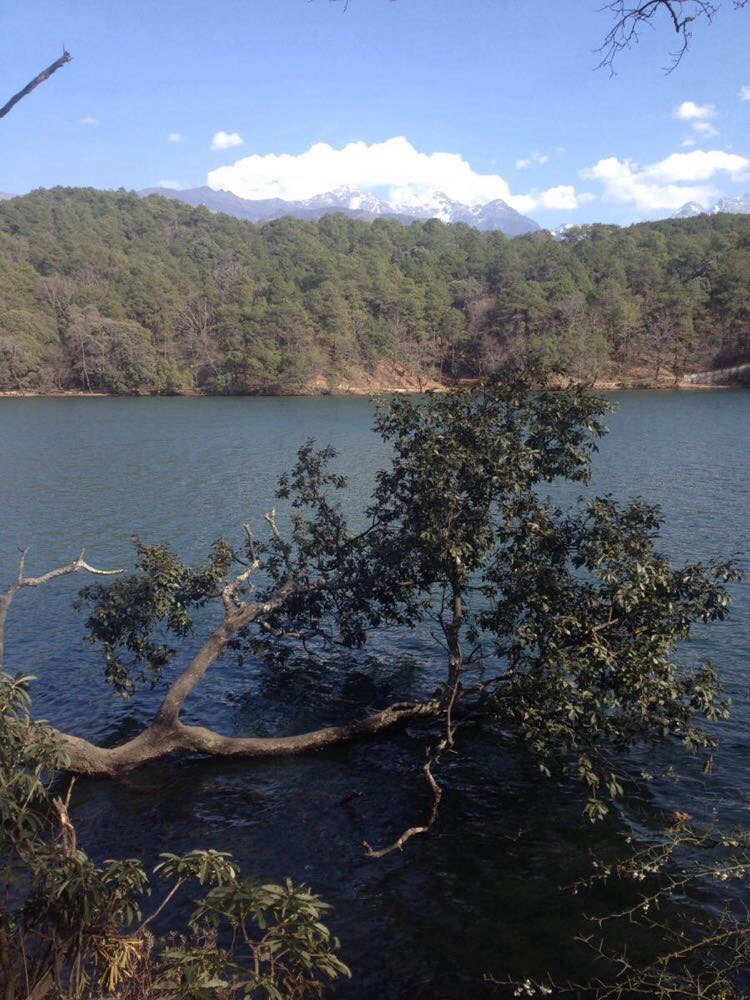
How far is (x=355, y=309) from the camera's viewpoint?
99.8 meters

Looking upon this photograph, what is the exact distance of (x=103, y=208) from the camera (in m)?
150

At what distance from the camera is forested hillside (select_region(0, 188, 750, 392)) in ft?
291

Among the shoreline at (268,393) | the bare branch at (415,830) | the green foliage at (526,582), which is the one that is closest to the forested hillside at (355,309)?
the shoreline at (268,393)

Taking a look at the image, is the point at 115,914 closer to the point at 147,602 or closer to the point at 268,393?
the point at 147,602

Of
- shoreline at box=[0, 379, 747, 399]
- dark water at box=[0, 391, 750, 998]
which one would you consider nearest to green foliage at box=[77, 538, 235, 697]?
dark water at box=[0, 391, 750, 998]

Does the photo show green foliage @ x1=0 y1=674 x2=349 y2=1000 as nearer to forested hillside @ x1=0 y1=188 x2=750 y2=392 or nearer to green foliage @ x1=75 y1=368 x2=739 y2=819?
green foliage @ x1=75 y1=368 x2=739 y2=819

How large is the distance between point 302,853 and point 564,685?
4.75 m

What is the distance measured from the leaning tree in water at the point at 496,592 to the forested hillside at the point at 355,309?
67.8 metres

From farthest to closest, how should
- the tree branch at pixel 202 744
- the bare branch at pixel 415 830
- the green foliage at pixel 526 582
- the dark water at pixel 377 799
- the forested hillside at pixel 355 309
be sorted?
1. the forested hillside at pixel 355 309
2. the tree branch at pixel 202 744
3. the green foliage at pixel 526 582
4. the bare branch at pixel 415 830
5. the dark water at pixel 377 799

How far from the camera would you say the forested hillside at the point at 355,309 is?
88688mm

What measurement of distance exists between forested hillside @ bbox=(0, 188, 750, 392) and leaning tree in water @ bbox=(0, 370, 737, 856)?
223ft

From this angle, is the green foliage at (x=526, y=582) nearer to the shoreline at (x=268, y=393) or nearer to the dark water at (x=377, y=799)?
the dark water at (x=377, y=799)

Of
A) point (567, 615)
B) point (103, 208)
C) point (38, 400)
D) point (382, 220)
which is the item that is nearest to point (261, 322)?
point (38, 400)

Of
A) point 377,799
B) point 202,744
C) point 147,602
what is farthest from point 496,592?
point 147,602
